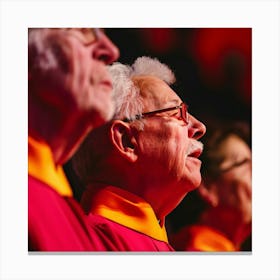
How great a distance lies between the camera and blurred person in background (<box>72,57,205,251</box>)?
7.30ft

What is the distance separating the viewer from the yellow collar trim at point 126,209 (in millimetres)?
2223

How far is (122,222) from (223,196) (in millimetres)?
388

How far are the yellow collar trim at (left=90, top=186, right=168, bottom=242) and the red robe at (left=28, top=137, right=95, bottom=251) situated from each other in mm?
87

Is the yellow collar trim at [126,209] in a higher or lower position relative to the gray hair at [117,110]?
lower

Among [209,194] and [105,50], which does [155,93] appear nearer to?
[105,50]

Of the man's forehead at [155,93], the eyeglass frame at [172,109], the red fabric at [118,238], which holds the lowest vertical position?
the red fabric at [118,238]

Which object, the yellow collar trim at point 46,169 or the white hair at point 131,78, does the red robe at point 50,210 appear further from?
the white hair at point 131,78

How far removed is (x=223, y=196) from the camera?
7.73 feet

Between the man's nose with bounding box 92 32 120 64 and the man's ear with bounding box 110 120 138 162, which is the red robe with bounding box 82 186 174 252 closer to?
the man's ear with bounding box 110 120 138 162

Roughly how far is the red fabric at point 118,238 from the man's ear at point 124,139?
0.23 metres

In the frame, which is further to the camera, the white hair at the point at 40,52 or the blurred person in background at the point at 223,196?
the blurred person in background at the point at 223,196

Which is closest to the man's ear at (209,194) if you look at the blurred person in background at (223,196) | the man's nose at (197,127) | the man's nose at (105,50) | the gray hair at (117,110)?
the blurred person in background at (223,196)
